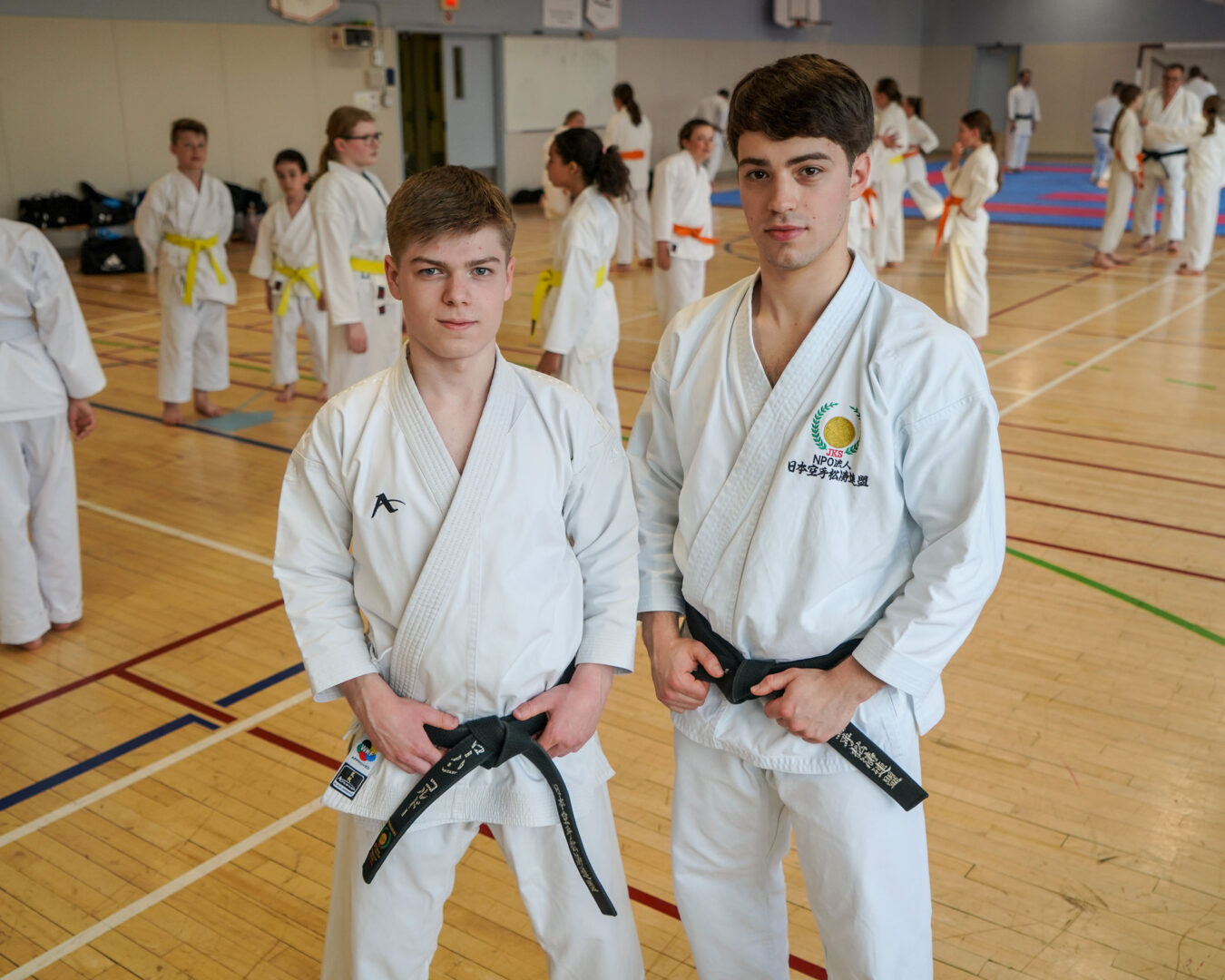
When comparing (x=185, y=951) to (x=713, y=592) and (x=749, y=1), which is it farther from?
(x=749, y=1)

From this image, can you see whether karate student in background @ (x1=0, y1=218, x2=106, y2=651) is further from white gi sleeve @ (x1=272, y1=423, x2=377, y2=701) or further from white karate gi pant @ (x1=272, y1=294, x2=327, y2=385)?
white karate gi pant @ (x1=272, y1=294, x2=327, y2=385)

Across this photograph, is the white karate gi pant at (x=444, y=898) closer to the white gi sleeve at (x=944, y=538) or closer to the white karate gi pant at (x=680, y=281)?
the white gi sleeve at (x=944, y=538)

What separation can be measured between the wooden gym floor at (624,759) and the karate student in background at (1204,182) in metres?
5.78

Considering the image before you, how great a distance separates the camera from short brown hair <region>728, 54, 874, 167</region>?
5.35 feet

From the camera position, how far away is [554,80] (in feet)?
55.9

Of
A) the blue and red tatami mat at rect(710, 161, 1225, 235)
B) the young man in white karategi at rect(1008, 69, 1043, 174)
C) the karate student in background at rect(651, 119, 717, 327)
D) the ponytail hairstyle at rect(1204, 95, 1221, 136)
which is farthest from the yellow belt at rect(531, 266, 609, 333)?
the young man in white karategi at rect(1008, 69, 1043, 174)

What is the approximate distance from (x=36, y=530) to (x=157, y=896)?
179 cm

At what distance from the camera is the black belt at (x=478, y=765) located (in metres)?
1.78

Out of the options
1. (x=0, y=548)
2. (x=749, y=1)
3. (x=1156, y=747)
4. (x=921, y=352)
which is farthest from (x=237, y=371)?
(x=749, y=1)

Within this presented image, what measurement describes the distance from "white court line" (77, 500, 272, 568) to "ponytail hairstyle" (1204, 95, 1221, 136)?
1007 cm

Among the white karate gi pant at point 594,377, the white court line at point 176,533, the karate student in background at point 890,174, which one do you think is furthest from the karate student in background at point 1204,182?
the white court line at point 176,533

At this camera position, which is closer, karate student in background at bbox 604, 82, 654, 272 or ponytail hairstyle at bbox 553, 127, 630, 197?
ponytail hairstyle at bbox 553, 127, 630, 197

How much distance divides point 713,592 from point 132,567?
3502 millimetres

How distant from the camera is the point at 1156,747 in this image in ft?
10.5
